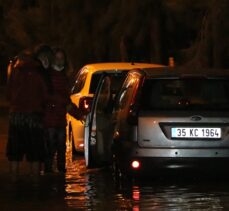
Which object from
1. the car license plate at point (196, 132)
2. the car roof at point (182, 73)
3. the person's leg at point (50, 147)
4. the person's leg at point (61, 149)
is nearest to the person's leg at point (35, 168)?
the person's leg at point (50, 147)

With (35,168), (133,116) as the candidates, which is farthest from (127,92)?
(35,168)

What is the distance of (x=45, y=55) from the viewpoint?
13.8 m

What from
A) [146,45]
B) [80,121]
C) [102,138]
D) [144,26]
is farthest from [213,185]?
[146,45]

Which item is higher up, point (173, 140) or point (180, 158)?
point (173, 140)

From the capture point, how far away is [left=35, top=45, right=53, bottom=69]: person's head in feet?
44.8

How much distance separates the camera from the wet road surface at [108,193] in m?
11.0

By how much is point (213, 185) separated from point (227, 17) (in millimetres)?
11727

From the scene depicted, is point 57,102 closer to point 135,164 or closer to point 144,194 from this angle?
point 135,164

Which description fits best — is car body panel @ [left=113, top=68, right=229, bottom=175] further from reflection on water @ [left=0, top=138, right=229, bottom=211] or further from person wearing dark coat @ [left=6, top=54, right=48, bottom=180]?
person wearing dark coat @ [left=6, top=54, right=48, bottom=180]

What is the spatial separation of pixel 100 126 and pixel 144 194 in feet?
6.75

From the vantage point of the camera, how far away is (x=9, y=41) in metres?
44.8

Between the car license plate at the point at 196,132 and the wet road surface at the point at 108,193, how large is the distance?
1.73 feet

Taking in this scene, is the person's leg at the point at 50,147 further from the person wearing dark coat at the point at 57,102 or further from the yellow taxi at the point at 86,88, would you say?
the yellow taxi at the point at 86,88

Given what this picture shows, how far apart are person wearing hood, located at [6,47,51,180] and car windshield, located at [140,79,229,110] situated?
203 centimetres
